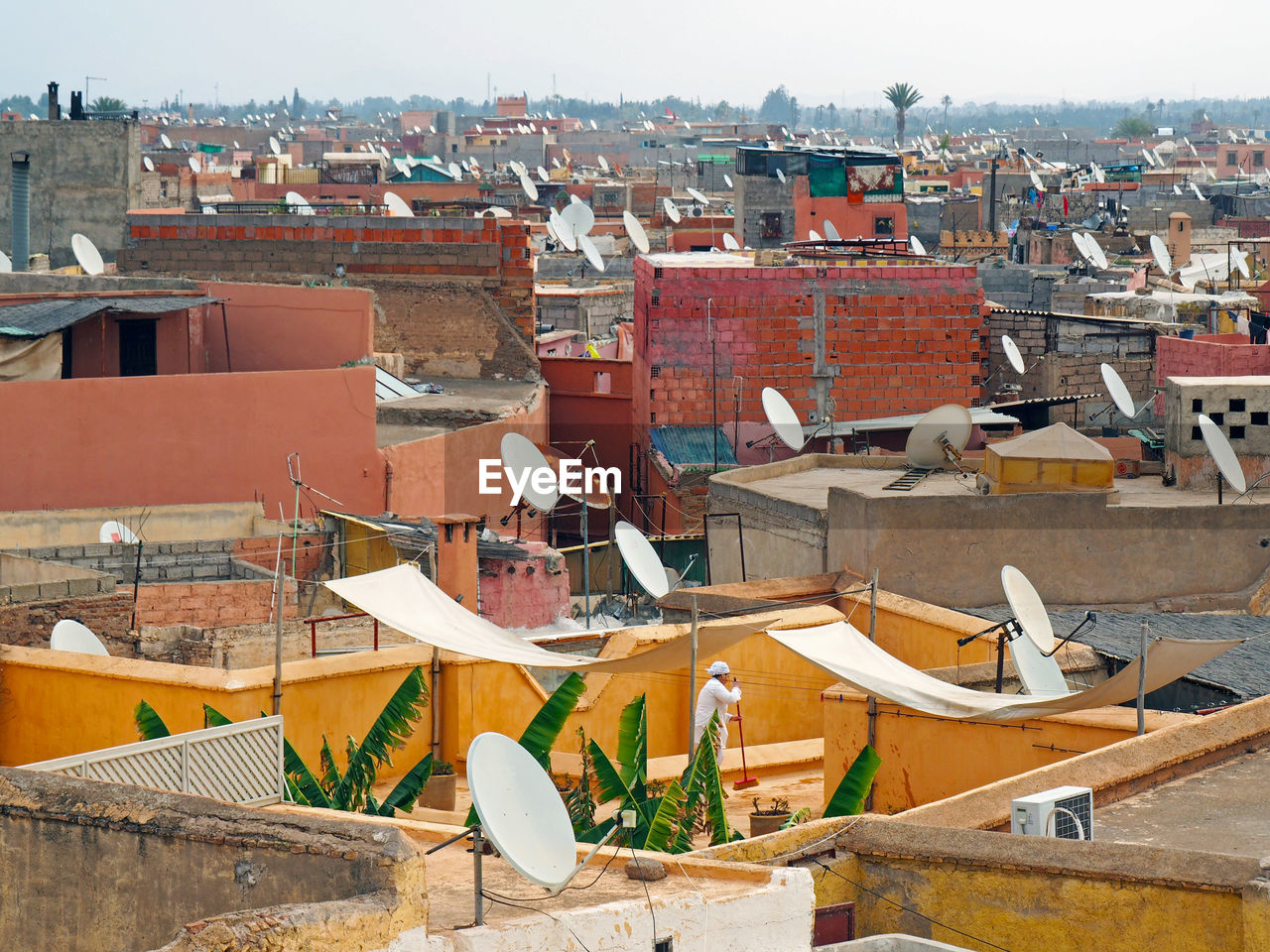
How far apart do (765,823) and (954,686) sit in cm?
137

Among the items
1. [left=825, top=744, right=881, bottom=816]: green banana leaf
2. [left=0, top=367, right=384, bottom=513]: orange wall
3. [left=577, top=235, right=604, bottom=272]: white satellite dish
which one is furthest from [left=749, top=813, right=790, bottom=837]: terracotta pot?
[left=577, top=235, right=604, bottom=272]: white satellite dish

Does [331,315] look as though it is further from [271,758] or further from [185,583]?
[271,758]

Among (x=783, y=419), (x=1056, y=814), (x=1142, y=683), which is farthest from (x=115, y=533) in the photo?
(x=1056, y=814)

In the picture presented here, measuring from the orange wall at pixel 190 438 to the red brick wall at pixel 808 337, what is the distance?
5.98 metres

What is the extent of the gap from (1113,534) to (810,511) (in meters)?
2.91

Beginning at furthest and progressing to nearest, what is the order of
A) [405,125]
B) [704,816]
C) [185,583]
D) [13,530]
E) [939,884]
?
1. [405,125]
2. [13,530]
3. [185,583]
4. [704,816]
5. [939,884]

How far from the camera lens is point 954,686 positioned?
11000mm

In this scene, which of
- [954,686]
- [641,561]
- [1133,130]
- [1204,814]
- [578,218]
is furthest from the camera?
[1133,130]

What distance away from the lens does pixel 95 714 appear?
38.3 feet

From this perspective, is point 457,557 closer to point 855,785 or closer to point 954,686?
point 954,686

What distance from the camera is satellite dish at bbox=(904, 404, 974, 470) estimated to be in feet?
65.3

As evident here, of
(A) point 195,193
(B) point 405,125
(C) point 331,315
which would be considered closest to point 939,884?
(C) point 331,315

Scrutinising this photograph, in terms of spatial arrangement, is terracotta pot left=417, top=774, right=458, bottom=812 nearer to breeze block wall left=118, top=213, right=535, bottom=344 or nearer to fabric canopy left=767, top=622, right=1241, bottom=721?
fabric canopy left=767, top=622, right=1241, bottom=721

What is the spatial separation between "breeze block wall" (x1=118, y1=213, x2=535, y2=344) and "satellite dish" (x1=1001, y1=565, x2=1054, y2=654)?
1682cm
